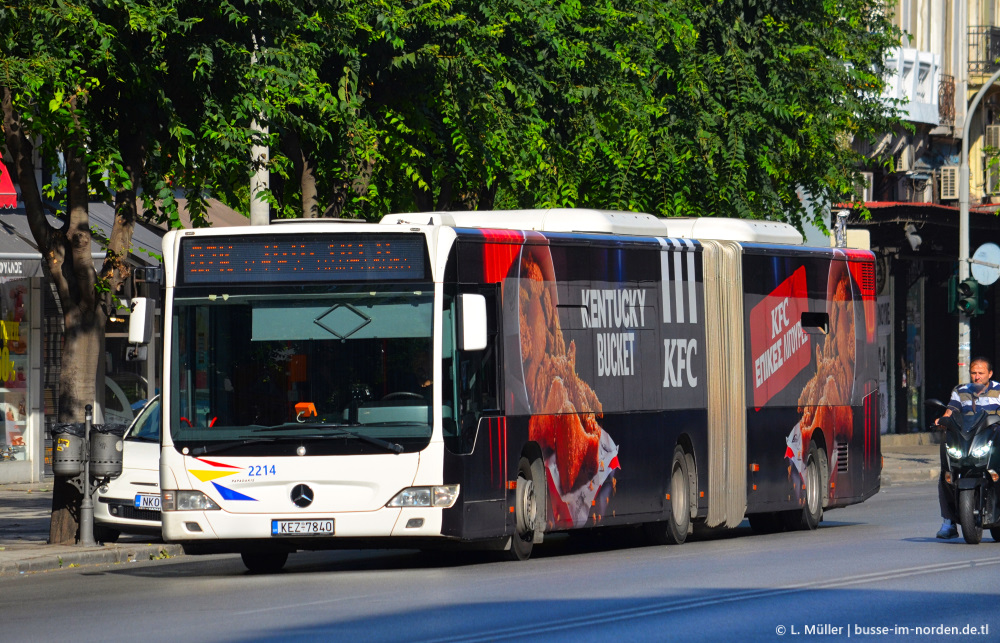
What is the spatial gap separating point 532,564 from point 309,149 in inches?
287

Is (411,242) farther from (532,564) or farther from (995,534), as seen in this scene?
(995,534)

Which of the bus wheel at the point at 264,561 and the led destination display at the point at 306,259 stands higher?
the led destination display at the point at 306,259

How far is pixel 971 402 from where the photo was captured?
56.6 feet

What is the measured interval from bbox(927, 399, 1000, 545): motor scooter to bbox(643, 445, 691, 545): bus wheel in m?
2.47

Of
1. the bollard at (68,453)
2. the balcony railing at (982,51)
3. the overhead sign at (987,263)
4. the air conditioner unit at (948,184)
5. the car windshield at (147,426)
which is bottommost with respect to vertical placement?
the bollard at (68,453)

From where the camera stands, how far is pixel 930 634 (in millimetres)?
10211

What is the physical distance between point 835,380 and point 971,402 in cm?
391

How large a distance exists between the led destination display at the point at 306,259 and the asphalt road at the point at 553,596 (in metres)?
2.30

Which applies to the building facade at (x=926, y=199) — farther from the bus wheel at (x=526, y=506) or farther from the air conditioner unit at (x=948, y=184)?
the bus wheel at (x=526, y=506)

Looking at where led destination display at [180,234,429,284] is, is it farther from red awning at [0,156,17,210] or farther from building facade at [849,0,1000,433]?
building facade at [849,0,1000,433]

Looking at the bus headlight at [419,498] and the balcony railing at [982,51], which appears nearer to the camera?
the bus headlight at [419,498]

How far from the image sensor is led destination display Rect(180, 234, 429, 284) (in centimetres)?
1460

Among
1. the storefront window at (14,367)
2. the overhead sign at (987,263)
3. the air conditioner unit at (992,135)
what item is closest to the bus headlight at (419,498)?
the storefront window at (14,367)

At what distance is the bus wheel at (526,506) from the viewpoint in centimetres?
1545
